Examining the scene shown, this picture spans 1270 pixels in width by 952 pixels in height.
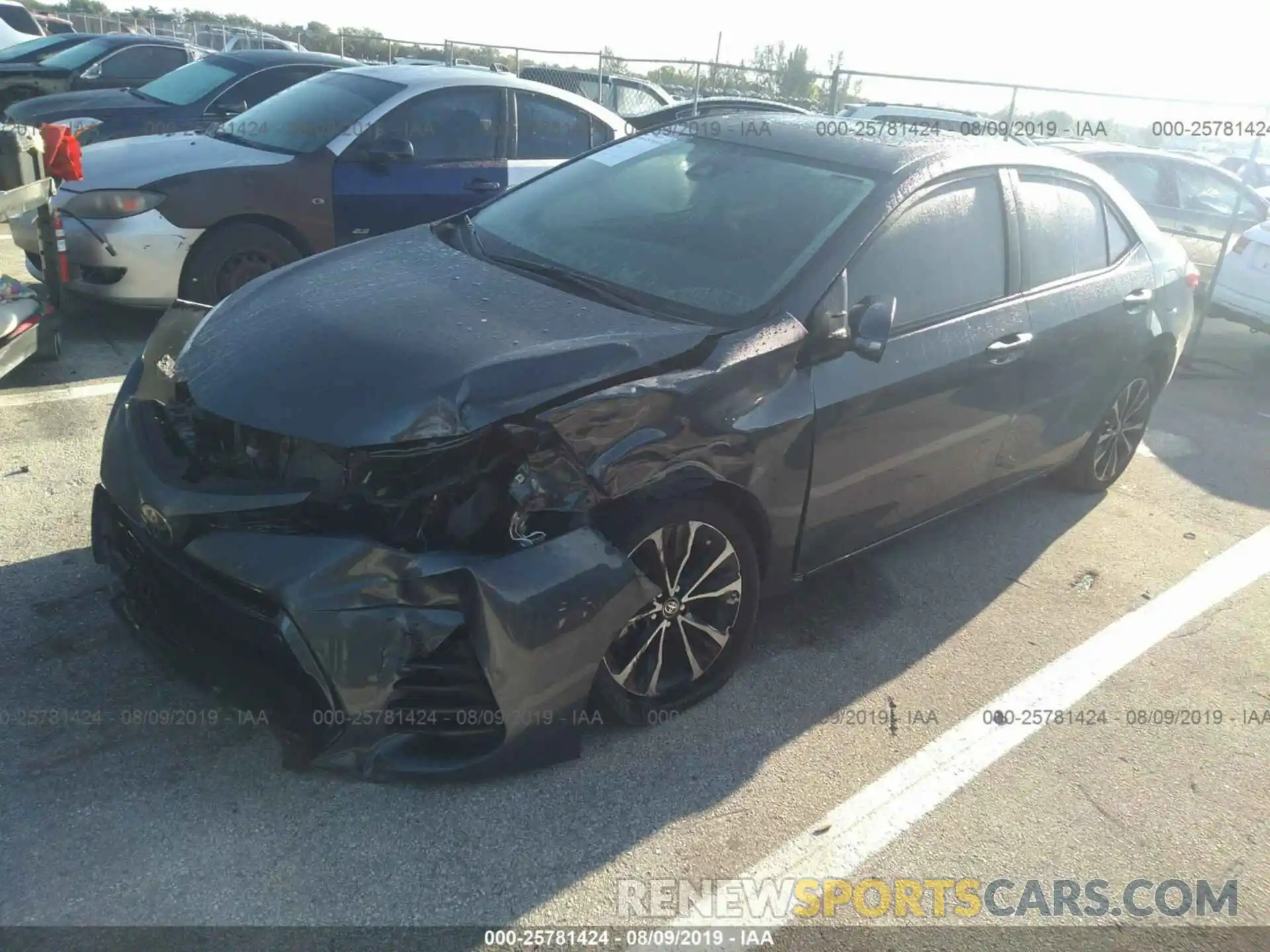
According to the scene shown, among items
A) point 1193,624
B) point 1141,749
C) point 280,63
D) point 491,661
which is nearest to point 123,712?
point 491,661

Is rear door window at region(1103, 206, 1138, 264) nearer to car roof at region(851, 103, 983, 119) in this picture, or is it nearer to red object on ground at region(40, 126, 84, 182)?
red object on ground at region(40, 126, 84, 182)

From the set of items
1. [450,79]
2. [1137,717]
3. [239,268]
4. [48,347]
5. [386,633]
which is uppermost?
[450,79]

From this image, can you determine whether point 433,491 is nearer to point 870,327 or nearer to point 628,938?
point 628,938

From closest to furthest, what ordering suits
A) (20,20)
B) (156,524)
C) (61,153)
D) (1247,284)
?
1. (156,524)
2. (61,153)
3. (1247,284)
4. (20,20)

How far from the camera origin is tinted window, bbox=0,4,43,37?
57.8ft

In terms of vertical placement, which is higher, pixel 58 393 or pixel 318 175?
pixel 318 175

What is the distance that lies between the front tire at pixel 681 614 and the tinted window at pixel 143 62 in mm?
13134

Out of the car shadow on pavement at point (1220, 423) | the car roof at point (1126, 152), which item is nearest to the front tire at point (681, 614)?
the car shadow on pavement at point (1220, 423)

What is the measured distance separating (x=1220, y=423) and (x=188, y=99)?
357 inches

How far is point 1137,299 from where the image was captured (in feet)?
15.2

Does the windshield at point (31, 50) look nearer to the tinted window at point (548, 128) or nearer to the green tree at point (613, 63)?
the green tree at point (613, 63)

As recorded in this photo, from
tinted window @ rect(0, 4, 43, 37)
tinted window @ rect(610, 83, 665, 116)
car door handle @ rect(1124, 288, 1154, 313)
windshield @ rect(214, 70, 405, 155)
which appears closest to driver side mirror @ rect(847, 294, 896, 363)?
car door handle @ rect(1124, 288, 1154, 313)

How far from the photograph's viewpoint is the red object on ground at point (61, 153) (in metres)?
5.44

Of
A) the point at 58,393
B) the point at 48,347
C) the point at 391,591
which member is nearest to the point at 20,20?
the point at 48,347
